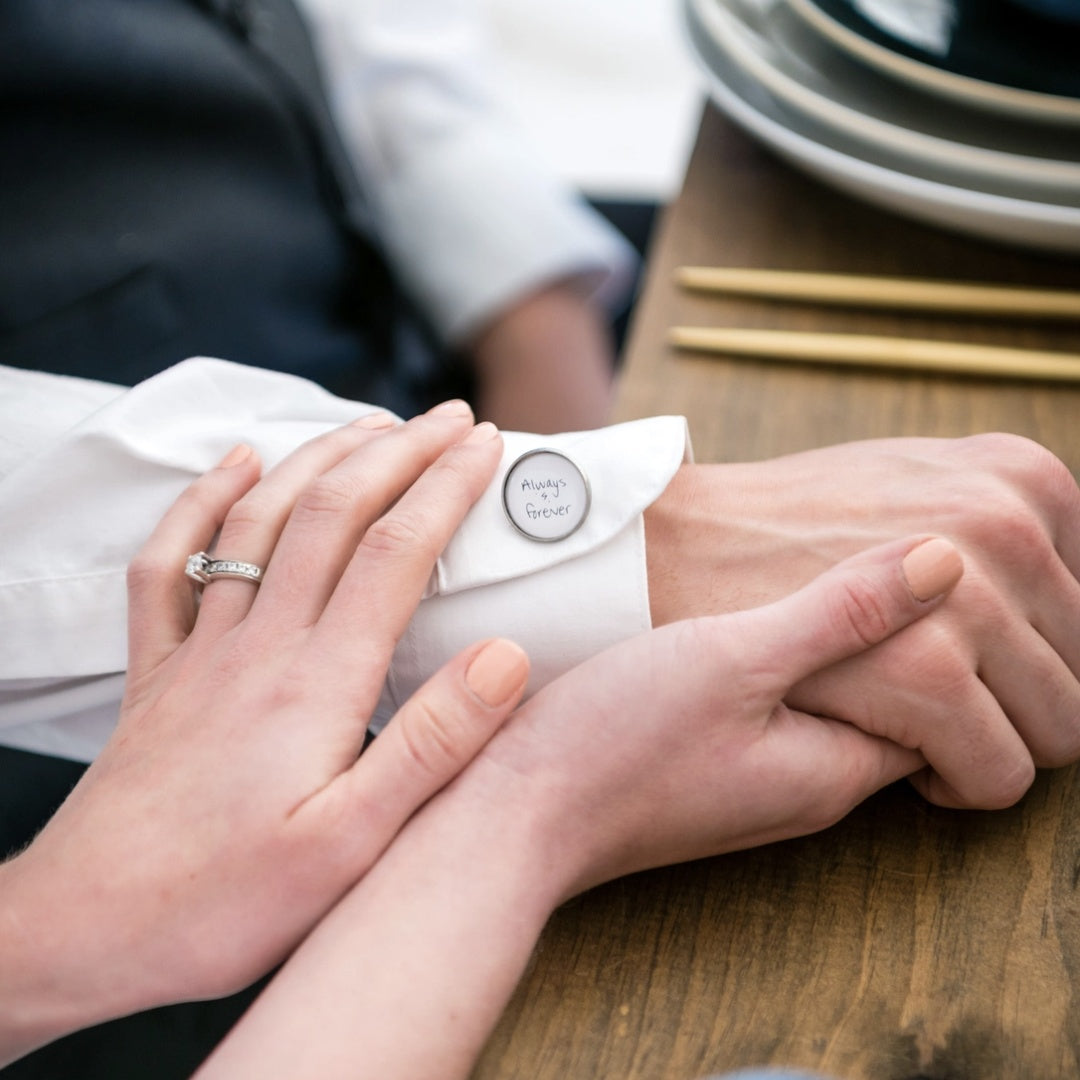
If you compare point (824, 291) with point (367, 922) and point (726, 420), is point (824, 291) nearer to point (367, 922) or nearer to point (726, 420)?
point (726, 420)

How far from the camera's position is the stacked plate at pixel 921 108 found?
515 mm

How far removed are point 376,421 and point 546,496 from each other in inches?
3.9

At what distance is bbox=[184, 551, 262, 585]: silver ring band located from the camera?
1.48 feet

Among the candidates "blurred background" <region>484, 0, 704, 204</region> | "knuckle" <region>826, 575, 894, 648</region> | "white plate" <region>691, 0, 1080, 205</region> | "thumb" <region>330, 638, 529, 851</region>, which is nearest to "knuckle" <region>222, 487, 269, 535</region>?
"thumb" <region>330, 638, 529, 851</region>

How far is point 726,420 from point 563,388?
0.36 meters

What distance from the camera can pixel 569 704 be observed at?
0.39 meters

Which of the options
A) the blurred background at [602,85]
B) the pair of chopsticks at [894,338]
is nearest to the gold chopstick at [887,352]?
the pair of chopsticks at [894,338]

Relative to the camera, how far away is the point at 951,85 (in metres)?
0.54

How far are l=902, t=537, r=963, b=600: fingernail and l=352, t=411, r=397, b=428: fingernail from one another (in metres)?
0.25

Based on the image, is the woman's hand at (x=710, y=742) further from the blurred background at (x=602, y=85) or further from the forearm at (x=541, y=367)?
the blurred background at (x=602, y=85)

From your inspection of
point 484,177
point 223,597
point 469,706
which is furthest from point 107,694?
point 484,177

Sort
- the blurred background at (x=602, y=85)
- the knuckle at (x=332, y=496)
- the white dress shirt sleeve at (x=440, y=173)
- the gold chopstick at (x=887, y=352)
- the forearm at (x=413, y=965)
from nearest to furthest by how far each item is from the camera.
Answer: the forearm at (x=413, y=965) → the knuckle at (x=332, y=496) → the gold chopstick at (x=887, y=352) → the white dress shirt sleeve at (x=440, y=173) → the blurred background at (x=602, y=85)

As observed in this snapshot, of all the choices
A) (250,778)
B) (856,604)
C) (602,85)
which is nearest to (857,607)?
(856,604)

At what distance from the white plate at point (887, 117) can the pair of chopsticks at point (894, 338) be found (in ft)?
0.22
